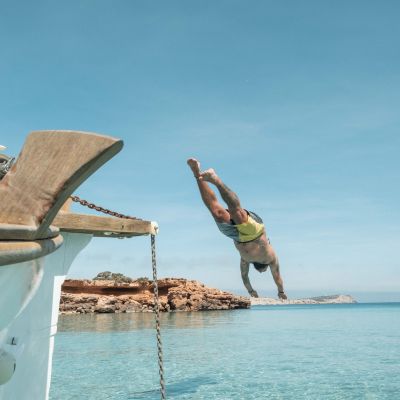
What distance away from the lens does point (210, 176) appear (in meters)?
Result: 6.32

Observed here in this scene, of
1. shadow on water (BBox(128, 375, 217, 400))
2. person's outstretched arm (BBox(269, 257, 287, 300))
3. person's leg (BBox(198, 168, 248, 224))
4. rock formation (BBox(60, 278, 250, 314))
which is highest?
rock formation (BBox(60, 278, 250, 314))

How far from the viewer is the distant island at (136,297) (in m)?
69.5

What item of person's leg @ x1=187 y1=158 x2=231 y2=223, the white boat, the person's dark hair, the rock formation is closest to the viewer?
the white boat

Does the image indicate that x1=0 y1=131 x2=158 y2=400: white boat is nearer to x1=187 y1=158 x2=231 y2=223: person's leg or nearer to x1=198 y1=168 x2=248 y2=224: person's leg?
x1=198 y1=168 x2=248 y2=224: person's leg

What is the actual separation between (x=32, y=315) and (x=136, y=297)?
72.8 meters

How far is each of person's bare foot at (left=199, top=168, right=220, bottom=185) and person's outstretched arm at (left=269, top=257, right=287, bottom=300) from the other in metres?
2.32

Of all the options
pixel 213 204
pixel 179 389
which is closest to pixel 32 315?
pixel 213 204

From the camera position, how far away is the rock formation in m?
69.5

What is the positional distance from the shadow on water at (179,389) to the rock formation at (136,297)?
54.6 m

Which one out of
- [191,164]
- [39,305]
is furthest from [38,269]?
[191,164]

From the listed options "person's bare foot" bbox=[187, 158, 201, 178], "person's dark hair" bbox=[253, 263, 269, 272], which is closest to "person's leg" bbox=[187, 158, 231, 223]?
"person's bare foot" bbox=[187, 158, 201, 178]

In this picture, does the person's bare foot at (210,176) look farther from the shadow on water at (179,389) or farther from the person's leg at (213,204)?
the shadow on water at (179,389)

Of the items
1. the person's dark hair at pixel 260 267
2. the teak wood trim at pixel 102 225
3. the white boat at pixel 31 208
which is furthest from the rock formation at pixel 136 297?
the white boat at pixel 31 208

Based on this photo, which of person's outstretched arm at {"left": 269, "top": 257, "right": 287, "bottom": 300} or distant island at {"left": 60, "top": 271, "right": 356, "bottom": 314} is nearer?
person's outstretched arm at {"left": 269, "top": 257, "right": 287, "bottom": 300}
